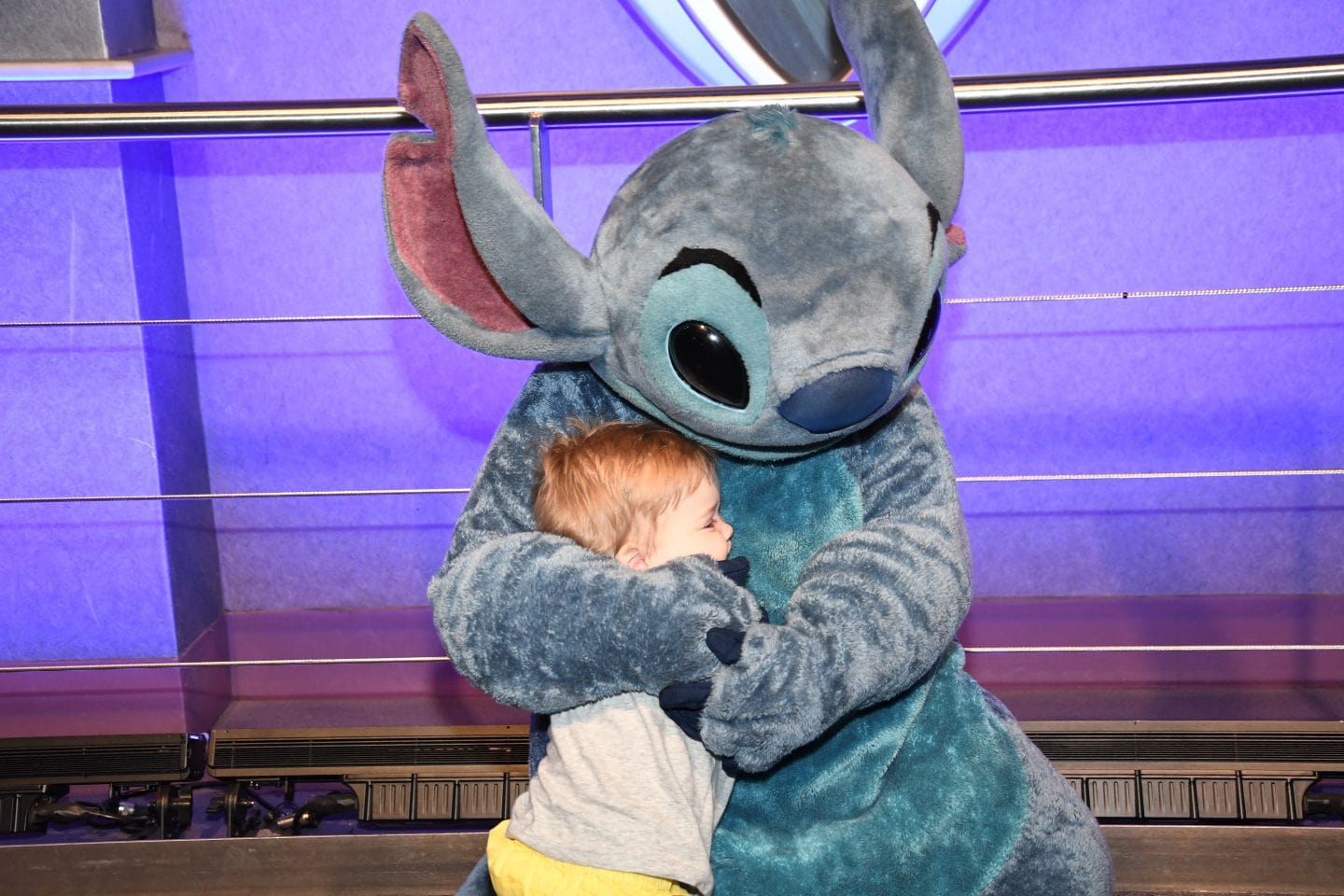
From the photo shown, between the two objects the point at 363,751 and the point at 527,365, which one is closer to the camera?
the point at 363,751

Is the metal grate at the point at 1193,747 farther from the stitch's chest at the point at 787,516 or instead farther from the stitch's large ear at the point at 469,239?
the stitch's large ear at the point at 469,239

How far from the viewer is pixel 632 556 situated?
3.01ft

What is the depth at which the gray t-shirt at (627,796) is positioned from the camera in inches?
32.7

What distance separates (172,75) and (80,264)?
43 cm

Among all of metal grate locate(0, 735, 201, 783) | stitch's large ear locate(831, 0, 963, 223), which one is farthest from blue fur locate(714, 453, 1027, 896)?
metal grate locate(0, 735, 201, 783)

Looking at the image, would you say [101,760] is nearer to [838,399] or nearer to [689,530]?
[689,530]

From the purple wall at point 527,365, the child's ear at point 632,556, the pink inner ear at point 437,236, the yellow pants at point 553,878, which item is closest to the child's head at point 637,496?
the child's ear at point 632,556

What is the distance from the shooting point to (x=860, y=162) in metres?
0.83

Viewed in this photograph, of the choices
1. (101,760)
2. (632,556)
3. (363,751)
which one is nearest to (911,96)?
(632,556)

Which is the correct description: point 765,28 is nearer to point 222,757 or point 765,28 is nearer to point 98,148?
point 98,148

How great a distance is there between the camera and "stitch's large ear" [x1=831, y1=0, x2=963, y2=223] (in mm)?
907

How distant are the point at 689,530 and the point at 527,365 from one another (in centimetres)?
158

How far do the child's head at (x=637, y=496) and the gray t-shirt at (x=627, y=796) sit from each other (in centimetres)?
12

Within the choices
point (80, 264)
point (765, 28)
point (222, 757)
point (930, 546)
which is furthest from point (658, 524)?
point (80, 264)
